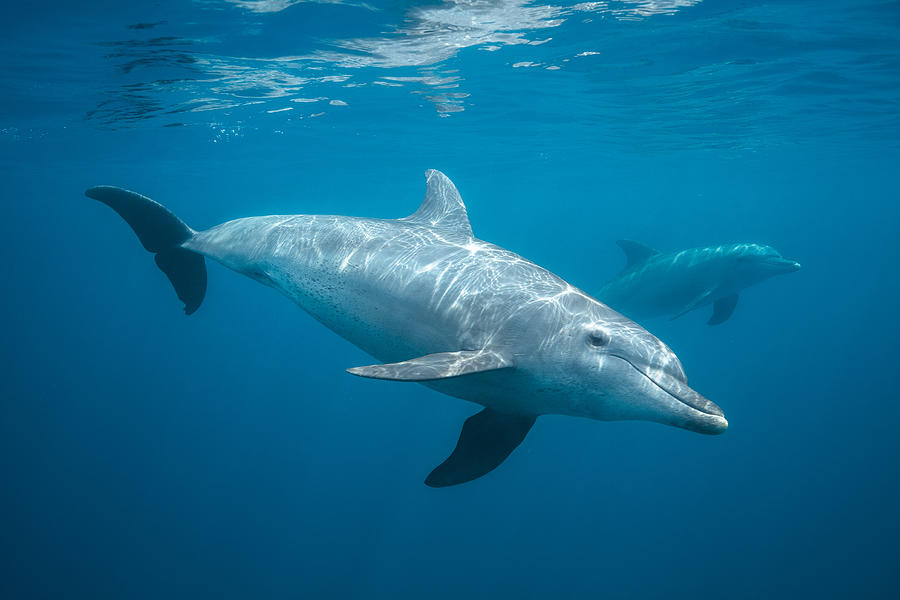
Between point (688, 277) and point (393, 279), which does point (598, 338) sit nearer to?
point (393, 279)

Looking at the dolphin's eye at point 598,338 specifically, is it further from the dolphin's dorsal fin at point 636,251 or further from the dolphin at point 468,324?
the dolphin's dorsal fin at point 636,251

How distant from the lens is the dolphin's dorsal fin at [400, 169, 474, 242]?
643 centimetres

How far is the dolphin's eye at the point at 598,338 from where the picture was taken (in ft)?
13.7

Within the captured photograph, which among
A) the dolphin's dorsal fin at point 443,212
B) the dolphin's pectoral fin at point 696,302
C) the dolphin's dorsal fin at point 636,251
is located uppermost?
the dolphin's dorsal fin at point 443,212

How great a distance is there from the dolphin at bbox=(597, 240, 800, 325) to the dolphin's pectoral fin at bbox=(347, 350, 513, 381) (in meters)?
10.1

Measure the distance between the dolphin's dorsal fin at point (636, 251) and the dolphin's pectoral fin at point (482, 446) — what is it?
1026cm

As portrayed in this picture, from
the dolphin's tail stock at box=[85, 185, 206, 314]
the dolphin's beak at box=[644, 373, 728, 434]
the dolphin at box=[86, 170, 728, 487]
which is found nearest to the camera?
the dolphin's beak at box=[644, 373, 728, 434]

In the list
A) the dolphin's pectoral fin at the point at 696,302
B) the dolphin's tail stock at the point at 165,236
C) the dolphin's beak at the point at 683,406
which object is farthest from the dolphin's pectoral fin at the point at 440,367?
the dolphin's pectoral fin at the point at 696,302

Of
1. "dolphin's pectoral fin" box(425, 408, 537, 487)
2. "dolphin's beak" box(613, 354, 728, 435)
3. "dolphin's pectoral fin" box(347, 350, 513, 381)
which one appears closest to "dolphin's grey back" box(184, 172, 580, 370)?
"dolphin's pectoral fin" box(347, 350, 513, 381)

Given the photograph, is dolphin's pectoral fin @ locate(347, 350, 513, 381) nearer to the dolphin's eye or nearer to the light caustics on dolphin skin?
the dolphin's eye

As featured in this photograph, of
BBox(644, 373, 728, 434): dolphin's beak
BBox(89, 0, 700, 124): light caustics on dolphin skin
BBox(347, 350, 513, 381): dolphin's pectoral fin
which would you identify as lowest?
BBox(644, 373, 728, 434): dolphin's beak

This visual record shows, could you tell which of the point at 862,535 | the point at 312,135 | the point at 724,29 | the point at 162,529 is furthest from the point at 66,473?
the point at 862,535

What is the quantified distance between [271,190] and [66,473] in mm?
34075

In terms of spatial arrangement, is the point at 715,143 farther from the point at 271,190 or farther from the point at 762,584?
the point at 271,190
